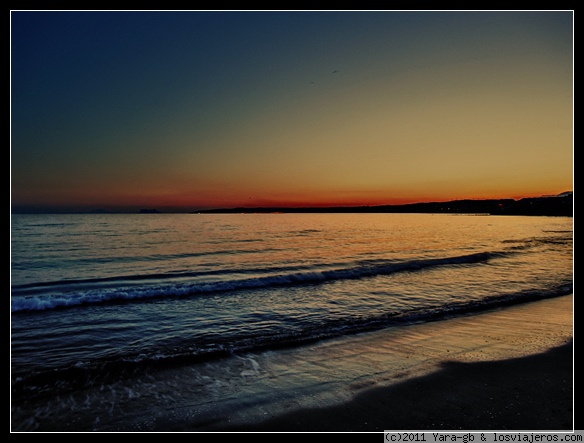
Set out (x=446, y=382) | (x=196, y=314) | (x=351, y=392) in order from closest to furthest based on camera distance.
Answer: (x=351, y=392)
(x=446, y=382)
(x=196, y=314)

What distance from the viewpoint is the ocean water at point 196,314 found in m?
5.82

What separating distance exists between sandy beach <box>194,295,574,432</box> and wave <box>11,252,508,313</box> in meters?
7.81

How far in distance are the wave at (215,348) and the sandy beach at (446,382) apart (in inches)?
26.9

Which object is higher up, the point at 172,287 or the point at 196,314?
the point at 172,287

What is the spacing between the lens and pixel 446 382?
616cm

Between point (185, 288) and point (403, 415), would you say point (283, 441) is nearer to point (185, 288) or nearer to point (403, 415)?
point (403, 415)

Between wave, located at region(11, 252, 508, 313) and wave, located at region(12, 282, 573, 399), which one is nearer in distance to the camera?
wave, located at region(12, 282, 573, 399)

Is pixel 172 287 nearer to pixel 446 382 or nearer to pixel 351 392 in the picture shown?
pixel 351 392

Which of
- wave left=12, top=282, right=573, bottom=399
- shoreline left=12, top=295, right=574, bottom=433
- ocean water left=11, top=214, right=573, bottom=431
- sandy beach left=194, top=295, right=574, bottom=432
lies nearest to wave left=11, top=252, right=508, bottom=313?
ocean water left=11, top=214, right=573, bottom=431

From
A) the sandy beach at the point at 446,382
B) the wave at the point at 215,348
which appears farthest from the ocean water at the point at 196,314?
the sandy beach at the point at 446,382

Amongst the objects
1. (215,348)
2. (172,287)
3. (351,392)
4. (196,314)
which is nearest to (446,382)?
(351,392)

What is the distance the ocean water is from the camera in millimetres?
5820

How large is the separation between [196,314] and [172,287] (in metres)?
4.05

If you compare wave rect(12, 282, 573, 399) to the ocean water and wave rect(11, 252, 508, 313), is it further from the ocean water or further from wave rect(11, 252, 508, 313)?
wave rect(11, 252, 508, 313)
